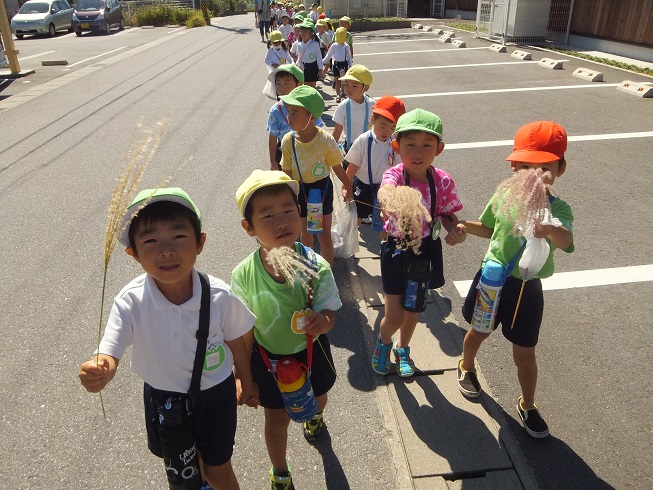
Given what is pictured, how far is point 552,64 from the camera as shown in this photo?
13523 mm

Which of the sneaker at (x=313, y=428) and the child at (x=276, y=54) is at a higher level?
the child at (x=276, y=54)

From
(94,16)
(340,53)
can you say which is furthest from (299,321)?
(94,16)

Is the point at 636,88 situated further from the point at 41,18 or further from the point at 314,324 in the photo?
the point at 41,18

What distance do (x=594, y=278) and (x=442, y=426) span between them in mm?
2353

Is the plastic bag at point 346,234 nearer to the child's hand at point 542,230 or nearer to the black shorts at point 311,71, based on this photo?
the child's hand at point 542,230

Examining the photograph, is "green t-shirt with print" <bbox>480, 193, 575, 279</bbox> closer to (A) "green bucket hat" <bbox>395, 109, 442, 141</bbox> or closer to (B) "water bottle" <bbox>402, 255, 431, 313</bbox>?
(B) "water bottle" <bbox>402, 255, 431, 313</bbox>

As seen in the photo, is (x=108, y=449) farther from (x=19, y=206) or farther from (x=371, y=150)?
(x=19, y=206)

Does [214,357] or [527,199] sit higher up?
[527,199]

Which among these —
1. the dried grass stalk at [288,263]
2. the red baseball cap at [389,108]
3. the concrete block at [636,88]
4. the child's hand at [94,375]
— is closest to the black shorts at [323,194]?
the red baseball cap at [389,108]

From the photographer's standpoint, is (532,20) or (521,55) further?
(532,20)

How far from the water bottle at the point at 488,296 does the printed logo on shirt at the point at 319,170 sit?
66.9 inches

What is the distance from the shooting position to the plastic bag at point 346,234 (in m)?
4.21

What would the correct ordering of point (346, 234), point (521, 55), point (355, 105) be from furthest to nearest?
point (521, 55)
point (355, 105)
point (346, 234)

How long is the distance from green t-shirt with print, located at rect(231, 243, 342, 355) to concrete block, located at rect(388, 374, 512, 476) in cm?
100
